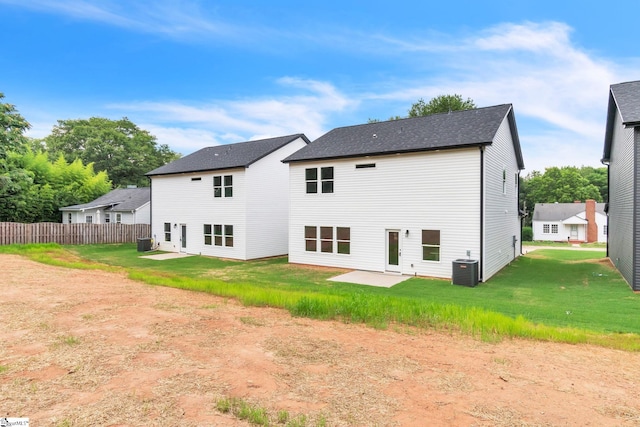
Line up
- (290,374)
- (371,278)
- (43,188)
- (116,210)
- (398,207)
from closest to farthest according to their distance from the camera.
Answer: (290,374), (371,278), (398,207), (116,210), (43,188)

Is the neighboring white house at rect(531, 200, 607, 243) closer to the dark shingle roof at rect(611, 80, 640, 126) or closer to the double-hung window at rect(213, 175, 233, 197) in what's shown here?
the dark shingle roof at rect(611, 80, 640, 126)

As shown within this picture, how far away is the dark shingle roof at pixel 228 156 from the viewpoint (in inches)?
820

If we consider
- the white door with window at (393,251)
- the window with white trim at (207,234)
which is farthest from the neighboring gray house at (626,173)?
the window with white trim at (207,234)

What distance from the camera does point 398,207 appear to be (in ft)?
50.3

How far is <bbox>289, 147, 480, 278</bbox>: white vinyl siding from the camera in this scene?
13914 millimetres

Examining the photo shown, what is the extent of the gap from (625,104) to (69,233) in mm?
33833

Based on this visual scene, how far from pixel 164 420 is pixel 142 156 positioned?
57802mm

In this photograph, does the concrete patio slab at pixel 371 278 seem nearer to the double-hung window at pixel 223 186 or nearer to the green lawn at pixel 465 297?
the green lawn at pixel 465 297

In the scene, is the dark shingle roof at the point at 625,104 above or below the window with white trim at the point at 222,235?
above

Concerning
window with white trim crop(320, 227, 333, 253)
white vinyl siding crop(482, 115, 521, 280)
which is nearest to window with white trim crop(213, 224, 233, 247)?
window with white trim crop(320, 227, 333, 253)

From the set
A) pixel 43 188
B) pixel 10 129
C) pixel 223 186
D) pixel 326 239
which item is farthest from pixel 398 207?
pixel 43 188

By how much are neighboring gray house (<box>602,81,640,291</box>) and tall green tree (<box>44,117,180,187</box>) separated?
5547cm

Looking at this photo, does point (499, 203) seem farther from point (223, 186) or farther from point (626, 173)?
point (223, 186)

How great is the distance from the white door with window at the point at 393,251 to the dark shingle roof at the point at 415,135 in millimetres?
3699
